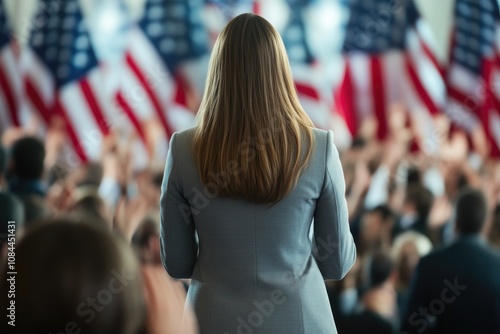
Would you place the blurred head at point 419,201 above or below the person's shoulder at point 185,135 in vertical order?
below

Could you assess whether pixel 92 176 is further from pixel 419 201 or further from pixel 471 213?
pixel 471 213

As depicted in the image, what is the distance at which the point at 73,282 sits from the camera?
3.33ft

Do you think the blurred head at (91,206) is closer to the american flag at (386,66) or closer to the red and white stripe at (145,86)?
the red and white stripe at (145,86)

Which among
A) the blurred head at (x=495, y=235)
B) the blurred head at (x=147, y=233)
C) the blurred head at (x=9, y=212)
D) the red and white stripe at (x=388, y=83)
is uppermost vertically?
the blurred head at (x=9, y=212)

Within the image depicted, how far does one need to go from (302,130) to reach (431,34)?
829cm

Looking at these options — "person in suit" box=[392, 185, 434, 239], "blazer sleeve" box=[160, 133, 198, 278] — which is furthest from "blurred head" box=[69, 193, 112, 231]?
"person in suit" box=[392, 185, 434, 239]

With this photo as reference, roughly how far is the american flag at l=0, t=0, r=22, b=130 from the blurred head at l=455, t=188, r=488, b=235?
219 inches

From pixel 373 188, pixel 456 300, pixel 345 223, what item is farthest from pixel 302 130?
pixel 373 188

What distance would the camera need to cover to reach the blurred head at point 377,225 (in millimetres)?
5895

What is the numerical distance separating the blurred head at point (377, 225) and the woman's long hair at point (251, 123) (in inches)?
148

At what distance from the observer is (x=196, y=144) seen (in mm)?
2051

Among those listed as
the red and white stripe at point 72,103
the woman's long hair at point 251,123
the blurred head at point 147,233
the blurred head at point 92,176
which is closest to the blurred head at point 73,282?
the woman's long hair at point 251,123

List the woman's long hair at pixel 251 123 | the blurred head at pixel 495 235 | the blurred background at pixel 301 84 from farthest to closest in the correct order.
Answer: the blurred background at pixel 301 84 → the blurred head at pixel 495 235 → the woman's long hair at pixel 251 123

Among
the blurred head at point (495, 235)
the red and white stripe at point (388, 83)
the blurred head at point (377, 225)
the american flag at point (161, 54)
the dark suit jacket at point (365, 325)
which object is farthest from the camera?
the red and white stripe at point (388, 83)
